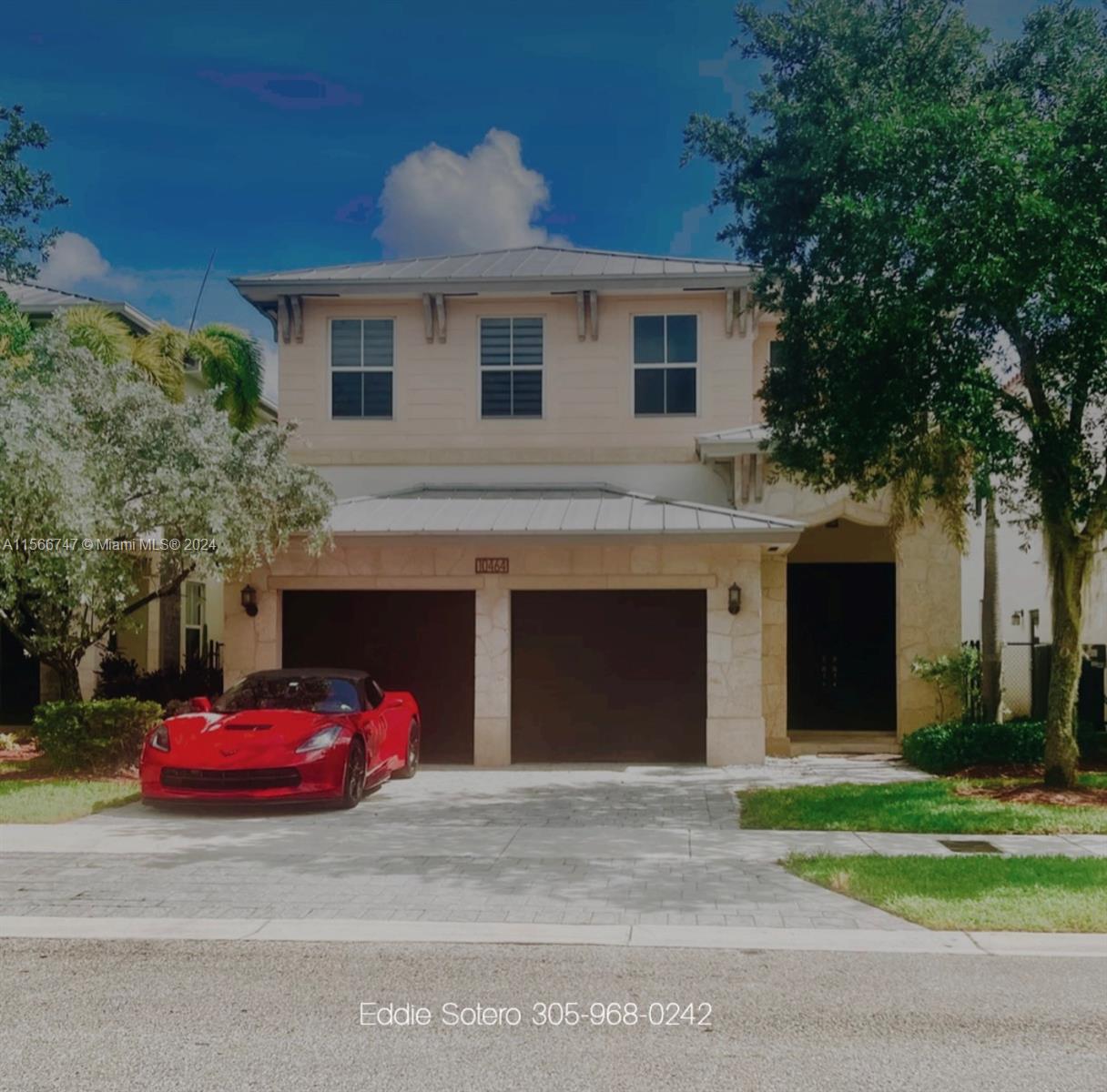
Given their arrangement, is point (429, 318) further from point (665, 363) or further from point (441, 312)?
point (665, 363)

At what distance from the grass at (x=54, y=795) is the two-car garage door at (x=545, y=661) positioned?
4034 mm

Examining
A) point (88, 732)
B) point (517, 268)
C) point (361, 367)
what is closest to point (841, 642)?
point (517, 268)

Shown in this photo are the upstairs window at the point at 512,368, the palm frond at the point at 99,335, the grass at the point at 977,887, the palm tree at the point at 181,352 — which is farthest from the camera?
the upstairs window at the point at 512,368

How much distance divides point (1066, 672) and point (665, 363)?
859cm

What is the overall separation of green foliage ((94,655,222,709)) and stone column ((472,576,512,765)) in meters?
4.61

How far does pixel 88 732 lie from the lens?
47.8ft

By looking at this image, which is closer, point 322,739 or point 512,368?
point 322,739

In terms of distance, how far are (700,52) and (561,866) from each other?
11.4m

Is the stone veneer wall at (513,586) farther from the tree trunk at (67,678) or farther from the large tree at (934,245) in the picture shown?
the large tree at (934,245)

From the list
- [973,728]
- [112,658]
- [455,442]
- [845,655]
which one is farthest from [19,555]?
[845,655]

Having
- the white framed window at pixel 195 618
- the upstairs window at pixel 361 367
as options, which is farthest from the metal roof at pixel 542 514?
the white framed window at pixel 195 618

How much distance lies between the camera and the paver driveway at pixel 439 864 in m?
8.02

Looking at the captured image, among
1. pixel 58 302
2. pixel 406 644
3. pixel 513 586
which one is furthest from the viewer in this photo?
pixel 58 302

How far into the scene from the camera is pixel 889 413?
12711 mm
